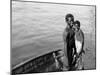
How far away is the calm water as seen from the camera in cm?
212

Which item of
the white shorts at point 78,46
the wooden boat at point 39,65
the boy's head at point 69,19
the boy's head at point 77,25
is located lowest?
the wooden boat at point 39,65

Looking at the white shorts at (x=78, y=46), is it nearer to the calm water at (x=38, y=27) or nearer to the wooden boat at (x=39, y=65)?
the calm water at (x=38, y=27)

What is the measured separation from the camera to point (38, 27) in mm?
2199

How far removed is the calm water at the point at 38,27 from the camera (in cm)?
212

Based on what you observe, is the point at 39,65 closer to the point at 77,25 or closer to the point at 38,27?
the point at 38,27

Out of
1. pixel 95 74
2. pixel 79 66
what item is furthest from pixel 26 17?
pixel 95 74

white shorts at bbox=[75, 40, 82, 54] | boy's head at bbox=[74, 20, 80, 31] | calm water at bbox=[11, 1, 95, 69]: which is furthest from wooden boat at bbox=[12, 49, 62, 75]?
boy's head at bbox=[74, 20, 80, 31]

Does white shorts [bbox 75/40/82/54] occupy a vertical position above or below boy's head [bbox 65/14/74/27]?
below

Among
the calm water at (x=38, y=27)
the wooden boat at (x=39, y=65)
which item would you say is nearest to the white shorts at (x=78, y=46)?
the calm water at (x=38, y=27)

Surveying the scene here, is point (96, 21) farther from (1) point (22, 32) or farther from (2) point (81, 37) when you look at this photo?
(1) point (22, 32)

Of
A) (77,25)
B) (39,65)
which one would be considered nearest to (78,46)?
(77,25)

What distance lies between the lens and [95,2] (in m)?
2.44

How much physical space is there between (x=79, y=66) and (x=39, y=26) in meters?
0.73

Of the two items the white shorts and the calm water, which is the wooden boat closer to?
the calm water
